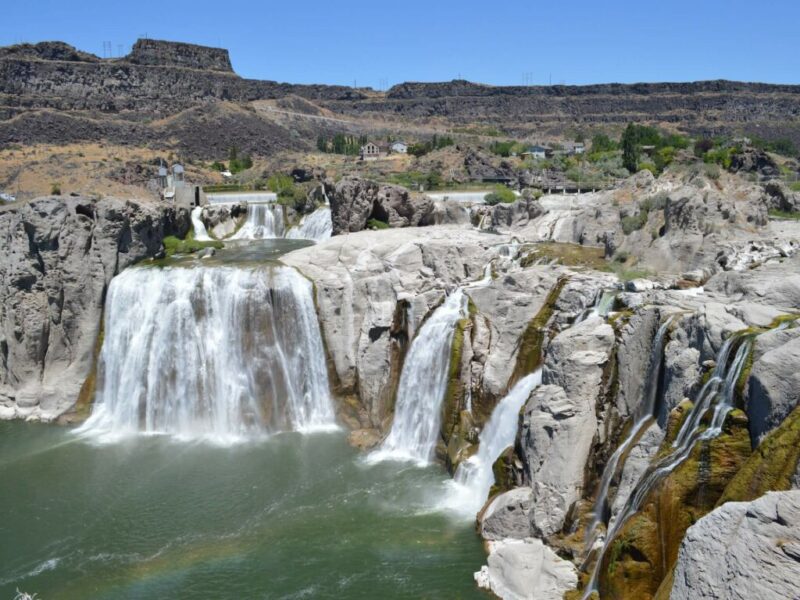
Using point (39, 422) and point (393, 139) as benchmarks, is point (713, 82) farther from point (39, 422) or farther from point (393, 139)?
point (39, 422)

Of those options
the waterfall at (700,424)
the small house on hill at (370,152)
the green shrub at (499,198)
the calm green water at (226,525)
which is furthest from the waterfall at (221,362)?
the small house on hill at (370,152)

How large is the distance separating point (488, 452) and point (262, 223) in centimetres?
2827

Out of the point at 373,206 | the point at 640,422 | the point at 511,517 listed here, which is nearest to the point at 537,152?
the point at 373,206

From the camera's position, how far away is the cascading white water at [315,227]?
43125 mm

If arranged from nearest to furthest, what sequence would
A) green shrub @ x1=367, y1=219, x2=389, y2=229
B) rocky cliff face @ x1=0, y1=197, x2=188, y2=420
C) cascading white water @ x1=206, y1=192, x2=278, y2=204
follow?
rocky cliff face @ x1=0, y1=197, x2=188, y2=420, green shrub @ x1=367, y1=219, x2=389, y2=229, cascading white water @ x1=206, y1=192, x2=278, y2=204

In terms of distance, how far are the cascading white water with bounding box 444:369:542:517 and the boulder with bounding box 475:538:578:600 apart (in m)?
3.14

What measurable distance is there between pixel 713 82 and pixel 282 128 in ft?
265

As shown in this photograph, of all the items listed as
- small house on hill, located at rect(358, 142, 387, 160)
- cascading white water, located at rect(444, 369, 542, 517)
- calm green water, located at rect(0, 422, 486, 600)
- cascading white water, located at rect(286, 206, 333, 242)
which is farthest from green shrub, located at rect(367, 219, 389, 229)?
small house on hill, located at rect(358, 142, 387, 160)

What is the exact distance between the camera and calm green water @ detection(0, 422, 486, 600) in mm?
17188

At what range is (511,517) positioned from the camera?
17.9 meters

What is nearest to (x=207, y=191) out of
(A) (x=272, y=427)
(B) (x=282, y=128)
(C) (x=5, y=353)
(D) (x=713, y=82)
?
(C) (x=5, y=353)

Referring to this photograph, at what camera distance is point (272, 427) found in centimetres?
2642

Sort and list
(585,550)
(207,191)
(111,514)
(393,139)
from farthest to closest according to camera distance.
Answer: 1. (393,139)
2. (207,191)
3. (111,514)
4. (585,550)

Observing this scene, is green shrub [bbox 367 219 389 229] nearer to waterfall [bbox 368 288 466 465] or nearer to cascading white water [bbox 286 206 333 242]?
cascading white water [bbox 286 206 333 242]
